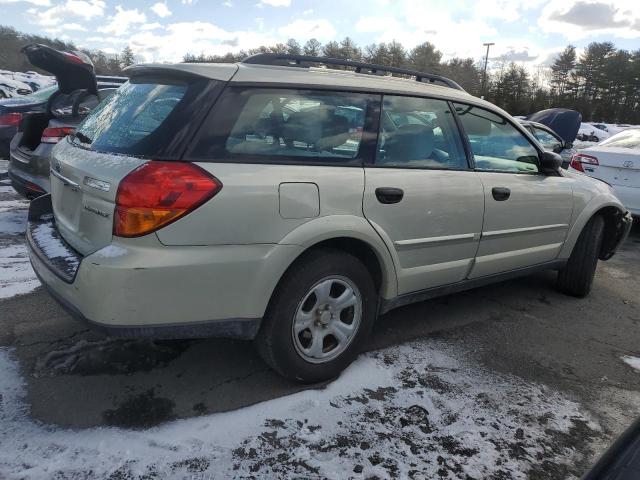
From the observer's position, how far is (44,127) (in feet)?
16.9

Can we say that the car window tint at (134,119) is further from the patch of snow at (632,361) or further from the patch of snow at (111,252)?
the patch of snow at (632,361)

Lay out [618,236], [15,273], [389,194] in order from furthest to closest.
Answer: [618,236] < [15,273] < [389,194]

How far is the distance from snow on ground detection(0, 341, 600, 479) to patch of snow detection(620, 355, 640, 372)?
2.91 ft

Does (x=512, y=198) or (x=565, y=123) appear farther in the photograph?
(x=565, y=123)

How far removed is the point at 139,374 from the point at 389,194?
174 cm

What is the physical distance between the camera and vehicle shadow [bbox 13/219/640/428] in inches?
98.4

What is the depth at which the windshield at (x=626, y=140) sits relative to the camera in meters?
6.86

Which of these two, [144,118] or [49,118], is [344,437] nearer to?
[144,118]

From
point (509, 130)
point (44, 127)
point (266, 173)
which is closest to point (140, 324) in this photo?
point (266, 173)

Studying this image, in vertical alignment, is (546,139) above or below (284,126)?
below

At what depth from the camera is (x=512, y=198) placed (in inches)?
143

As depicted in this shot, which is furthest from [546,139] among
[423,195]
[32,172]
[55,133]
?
[32,172]

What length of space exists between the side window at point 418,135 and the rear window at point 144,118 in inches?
43.7

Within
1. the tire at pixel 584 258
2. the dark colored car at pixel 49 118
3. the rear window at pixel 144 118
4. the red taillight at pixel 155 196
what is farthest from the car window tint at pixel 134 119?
the tire at pixel 584 258
